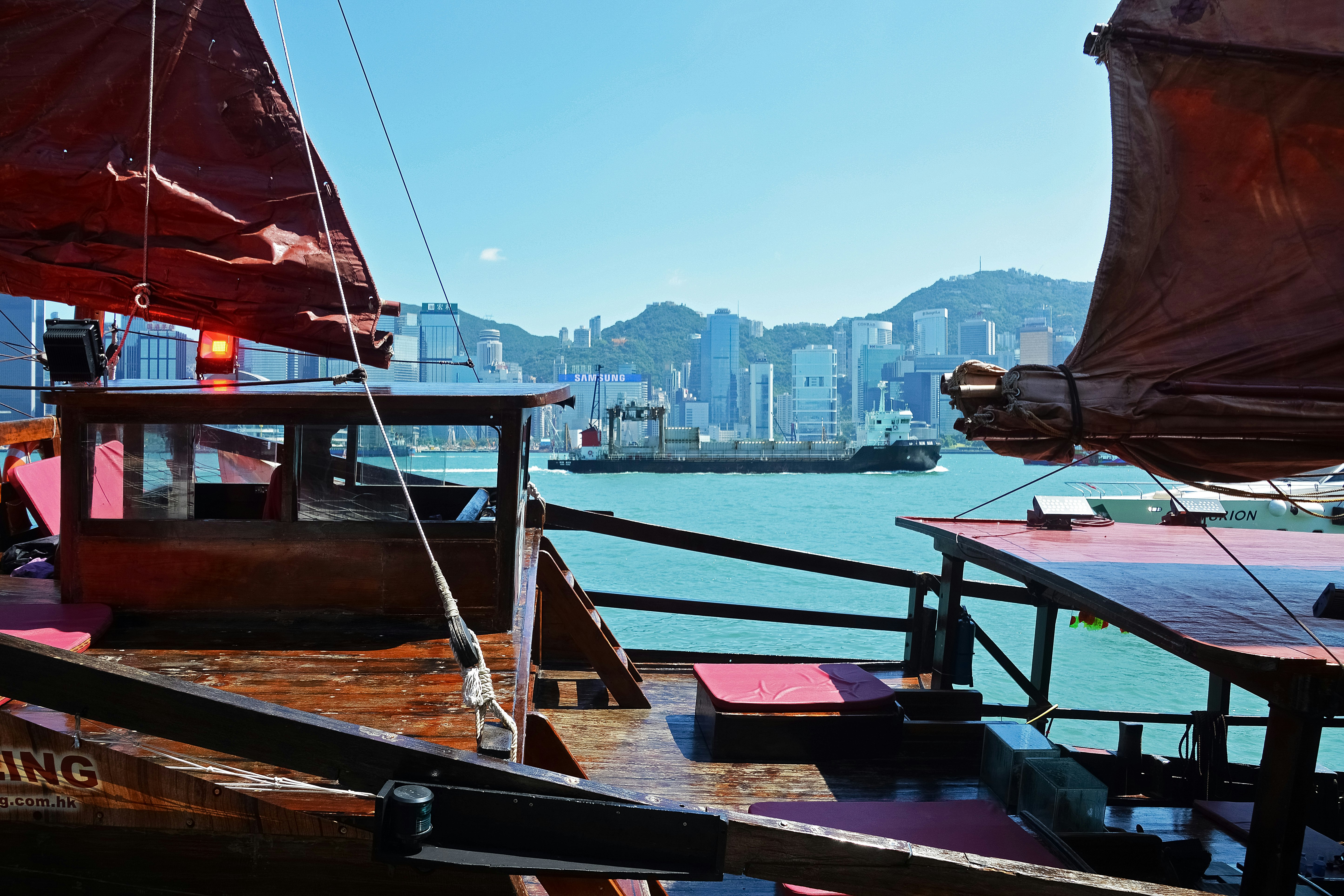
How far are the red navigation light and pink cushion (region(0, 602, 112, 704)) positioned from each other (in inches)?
65.7

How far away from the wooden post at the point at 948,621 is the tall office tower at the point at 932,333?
7047 inches

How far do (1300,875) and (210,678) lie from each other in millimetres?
5807

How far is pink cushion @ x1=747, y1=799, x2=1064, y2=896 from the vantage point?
14.3 ft

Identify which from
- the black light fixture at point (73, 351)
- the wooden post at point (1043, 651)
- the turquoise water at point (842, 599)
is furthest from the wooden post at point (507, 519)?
the wooden post at point (1043, 651)

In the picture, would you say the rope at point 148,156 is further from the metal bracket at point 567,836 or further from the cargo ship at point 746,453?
the cargo ship at point 746,453

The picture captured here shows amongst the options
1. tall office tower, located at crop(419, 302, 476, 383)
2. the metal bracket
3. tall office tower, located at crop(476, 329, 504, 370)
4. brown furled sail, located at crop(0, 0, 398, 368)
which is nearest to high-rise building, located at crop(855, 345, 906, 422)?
tall office tower, located at crop(476, 329, 504, 370)

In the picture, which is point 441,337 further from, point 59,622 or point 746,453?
point 59,622

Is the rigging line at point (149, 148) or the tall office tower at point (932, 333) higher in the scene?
the tall office tower at point (932, 333)

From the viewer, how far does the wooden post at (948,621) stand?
7.35 metres

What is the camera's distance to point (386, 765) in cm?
240

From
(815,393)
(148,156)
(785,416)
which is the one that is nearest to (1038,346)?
(148,156)

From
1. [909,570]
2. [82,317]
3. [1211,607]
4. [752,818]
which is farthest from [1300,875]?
[82,317]

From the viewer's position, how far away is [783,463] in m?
98.8

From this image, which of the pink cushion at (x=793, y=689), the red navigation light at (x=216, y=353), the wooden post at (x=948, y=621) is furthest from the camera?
Answer: the wooden post at (x=948, y=621)
